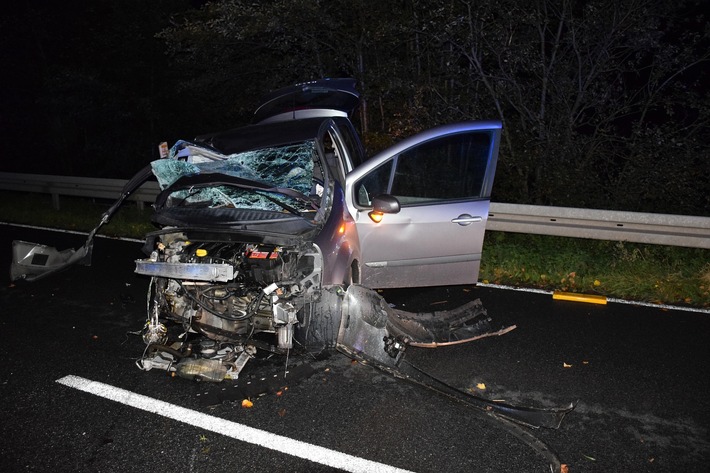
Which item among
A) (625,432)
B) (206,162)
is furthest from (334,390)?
(206,162)

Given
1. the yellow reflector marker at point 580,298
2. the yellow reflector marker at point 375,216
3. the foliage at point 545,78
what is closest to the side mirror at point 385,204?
the yellow reflector marker at point 375,216

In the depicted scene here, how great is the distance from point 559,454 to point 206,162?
11.6 feet

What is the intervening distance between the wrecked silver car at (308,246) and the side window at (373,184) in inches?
0.4

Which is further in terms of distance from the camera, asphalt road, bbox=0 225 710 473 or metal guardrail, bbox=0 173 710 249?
metal guardrail, bbox=0 173 710 249

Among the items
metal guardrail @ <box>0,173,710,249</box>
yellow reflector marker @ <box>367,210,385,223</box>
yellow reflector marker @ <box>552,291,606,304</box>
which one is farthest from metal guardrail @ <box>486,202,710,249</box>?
yellow reflector marker @ <box>367,210,385,223</box>

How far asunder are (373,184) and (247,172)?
1200mm

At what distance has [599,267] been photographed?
7.44 metres

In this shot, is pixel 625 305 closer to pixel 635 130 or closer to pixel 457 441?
pixel 457 441

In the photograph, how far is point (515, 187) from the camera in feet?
34.6

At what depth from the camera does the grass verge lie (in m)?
6.68

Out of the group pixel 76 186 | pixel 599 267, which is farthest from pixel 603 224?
pixel 76 186

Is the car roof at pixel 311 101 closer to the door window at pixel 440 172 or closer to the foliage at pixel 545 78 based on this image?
the door window at pixel 440 172

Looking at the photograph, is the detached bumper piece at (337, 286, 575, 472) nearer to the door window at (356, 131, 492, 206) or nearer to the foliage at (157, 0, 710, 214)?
the door window at (356, 131, 492, 206)

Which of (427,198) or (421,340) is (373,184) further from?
(421,340)
